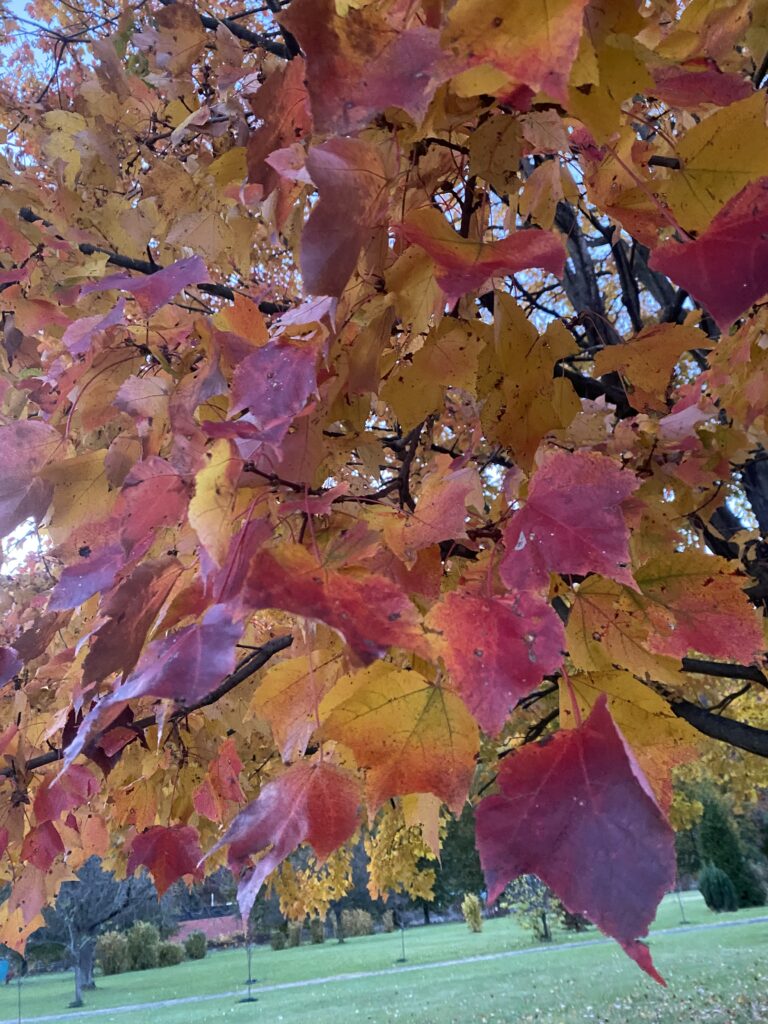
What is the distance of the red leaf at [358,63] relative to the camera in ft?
1.65

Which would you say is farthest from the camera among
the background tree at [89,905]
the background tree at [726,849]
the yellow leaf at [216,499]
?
the background tree at [726,849]

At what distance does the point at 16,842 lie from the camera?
4.62ft

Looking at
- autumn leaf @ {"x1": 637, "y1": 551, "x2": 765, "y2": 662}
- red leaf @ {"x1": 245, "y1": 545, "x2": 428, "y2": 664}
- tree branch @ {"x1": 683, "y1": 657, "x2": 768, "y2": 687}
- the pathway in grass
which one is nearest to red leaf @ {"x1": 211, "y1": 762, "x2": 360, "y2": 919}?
red leaf @ {"x1": 245, "y1": 545, "x2": 428, "y2": 664}

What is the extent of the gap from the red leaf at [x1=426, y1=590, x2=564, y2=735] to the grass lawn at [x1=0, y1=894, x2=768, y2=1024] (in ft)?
34.3

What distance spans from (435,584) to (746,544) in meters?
1.90

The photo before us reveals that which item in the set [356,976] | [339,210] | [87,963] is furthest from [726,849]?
[339,210]

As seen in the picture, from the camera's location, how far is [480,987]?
14.5m

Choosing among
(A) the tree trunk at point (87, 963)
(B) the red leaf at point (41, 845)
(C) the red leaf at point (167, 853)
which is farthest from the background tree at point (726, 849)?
(B) the red leaf at point (41, 845)

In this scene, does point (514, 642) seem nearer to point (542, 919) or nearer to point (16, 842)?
point (16, 842)

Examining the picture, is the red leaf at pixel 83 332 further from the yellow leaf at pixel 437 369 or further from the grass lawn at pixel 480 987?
the grass lawn at pixel 480 987

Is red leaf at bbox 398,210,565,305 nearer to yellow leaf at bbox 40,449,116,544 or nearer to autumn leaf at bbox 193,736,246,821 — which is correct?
yellow leaf at bbox 40,449,116,544

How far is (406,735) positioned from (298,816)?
4.9 inches

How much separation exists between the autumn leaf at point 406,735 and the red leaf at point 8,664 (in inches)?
26.7

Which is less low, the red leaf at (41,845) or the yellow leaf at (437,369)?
the yellow leaf at (437,369)
